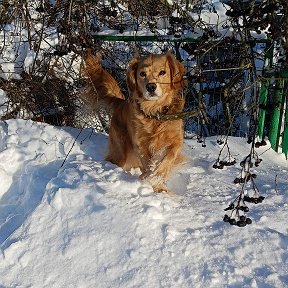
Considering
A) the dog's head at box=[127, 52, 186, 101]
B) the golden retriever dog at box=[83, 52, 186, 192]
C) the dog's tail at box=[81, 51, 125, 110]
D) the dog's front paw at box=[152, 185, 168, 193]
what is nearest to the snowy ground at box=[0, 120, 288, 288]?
the dog's front paw at box=[152, 185, 168, 193]

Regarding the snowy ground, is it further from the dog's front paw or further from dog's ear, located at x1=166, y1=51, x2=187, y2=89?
dog's ear, located at x1=166, y1=51, x2=187, y2=89

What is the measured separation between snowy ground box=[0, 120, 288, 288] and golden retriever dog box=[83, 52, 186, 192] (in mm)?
270

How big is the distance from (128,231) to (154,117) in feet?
4.43

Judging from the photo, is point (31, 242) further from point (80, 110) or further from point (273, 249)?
point (80, 110)

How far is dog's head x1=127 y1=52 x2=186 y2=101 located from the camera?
4.09m

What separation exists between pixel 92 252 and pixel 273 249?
1331 mm

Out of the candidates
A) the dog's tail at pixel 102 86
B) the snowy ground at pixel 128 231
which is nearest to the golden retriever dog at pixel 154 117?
the snowy ground at pixel 128 231

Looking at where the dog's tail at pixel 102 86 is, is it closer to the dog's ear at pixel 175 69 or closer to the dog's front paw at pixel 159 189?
the dog's ear at pixel 175 69

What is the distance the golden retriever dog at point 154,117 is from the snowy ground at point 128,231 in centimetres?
27

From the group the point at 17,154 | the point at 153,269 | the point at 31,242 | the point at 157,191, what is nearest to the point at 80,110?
the point at 17,154

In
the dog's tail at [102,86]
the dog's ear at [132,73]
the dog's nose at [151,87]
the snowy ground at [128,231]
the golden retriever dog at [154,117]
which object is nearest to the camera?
the snowy ground at [128,231]

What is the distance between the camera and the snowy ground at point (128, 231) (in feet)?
9.98

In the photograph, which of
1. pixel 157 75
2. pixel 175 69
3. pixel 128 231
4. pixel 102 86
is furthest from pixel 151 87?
pixel 128 231

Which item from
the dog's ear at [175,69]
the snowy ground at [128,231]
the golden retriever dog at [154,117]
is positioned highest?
the dog's ear at [175,69]
